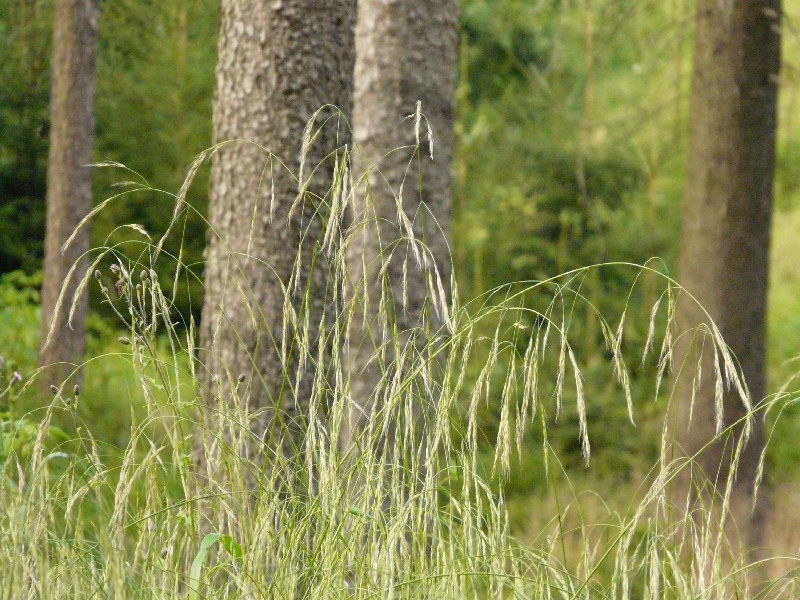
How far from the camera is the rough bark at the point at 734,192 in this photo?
226 inches

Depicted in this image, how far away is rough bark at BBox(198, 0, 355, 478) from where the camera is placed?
3396 mm

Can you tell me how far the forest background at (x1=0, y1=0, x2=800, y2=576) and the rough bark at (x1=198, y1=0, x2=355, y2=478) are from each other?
493cm

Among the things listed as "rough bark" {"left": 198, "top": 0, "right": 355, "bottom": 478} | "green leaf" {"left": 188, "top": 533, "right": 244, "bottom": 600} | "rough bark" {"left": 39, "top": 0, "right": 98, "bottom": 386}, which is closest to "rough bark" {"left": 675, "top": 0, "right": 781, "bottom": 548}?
"rough bark" {"left": 198, "top": 0, "right": 355, "bottom": 478}

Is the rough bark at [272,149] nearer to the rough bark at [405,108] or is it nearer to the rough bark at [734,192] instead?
the rough bark at [405,108]

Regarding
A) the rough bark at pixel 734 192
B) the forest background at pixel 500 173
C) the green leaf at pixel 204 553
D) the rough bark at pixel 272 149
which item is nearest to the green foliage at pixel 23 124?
the forest background at pixel 500 173

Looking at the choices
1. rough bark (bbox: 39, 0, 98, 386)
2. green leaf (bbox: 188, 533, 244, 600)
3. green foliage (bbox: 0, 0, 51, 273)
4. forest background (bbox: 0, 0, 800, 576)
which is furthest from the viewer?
green foliage (bbox: 0, 0, 51, 273)

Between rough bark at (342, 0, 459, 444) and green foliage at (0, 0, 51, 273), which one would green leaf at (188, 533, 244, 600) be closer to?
rough bark at (342, 0, 459, 444)

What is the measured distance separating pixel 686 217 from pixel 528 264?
402 centimetres

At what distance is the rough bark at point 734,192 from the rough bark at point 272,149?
9.69 ft

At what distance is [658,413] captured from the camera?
31.1 feet

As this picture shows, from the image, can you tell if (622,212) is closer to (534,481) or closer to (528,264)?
(528,264)

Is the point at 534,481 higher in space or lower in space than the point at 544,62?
lower

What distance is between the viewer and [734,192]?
5.77 metres

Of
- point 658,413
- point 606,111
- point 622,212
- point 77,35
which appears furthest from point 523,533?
point 606,111
